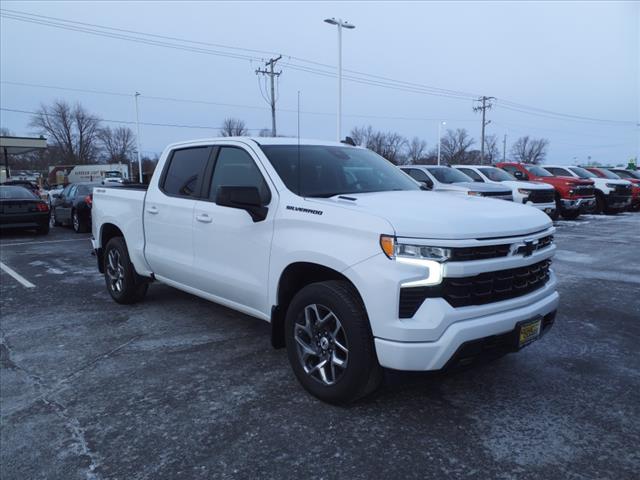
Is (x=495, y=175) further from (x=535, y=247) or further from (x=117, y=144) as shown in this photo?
(x=117, y=144)

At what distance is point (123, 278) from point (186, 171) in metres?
1.77

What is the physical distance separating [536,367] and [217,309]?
11.3ft

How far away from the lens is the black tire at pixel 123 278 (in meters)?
5.77

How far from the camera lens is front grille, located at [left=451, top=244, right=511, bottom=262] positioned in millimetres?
2902

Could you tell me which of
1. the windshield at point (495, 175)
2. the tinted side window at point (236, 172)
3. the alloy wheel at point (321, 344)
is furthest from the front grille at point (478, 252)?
the windshield at point (495, 175)

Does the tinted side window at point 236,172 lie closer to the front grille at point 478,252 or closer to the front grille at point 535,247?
the front grille at point 478,252

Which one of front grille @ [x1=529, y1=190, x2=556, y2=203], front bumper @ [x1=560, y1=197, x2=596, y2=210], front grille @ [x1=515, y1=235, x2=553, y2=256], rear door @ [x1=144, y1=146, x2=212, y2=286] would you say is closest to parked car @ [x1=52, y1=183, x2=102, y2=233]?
rear door @ [x1=144, y1=146, x2=212, y2=286]

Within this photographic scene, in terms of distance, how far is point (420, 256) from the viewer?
289 centimetres

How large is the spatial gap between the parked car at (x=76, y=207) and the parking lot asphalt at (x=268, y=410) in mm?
9287

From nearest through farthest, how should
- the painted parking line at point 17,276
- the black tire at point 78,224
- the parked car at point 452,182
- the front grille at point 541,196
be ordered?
the painted parking line at point 17,276 < the parked car at point 452,182 < the black tire at point 78,224 < the front grille at point 541,196

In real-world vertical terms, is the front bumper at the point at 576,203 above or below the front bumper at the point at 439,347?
above

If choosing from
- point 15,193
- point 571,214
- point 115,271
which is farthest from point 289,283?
point 571,214

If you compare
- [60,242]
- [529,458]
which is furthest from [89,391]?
[60,242]

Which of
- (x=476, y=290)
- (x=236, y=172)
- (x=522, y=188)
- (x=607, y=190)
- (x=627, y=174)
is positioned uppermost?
(x=627, y=174)
